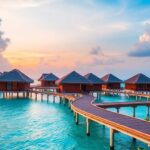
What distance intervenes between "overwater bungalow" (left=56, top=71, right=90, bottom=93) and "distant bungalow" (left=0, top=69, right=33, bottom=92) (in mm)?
6685

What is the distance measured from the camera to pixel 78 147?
1702cm

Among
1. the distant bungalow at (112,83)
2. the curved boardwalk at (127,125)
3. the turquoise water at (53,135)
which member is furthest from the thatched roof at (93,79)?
the curved boardwalk at (127,125)

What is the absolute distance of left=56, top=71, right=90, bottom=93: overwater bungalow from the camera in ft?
136

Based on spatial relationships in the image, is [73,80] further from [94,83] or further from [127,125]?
[127,125]

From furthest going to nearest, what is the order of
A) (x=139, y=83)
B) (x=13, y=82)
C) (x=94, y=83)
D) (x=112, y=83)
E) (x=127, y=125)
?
(x=112, y=83) < (x=139, y=83) < (x=94, y=83) < (x=13, y=82) < (x=127, y=125)

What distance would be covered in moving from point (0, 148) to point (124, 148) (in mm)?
7286

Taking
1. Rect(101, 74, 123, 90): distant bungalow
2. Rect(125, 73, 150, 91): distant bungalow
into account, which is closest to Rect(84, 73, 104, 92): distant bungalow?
Rect(125, 73, 150, 91): distant bungalow

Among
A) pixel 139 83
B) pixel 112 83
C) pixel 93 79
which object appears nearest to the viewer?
pixel 93 79

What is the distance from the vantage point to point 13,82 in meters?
46.0

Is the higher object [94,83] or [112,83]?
[94,83]

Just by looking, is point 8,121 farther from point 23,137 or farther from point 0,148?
point 0,148

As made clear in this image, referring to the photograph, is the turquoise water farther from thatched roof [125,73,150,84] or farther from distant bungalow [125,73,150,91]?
distant bungalow [125,73,150,91]

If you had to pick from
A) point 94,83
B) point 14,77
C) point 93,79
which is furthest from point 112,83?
point 14,77

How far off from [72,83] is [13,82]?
34.0 ft
